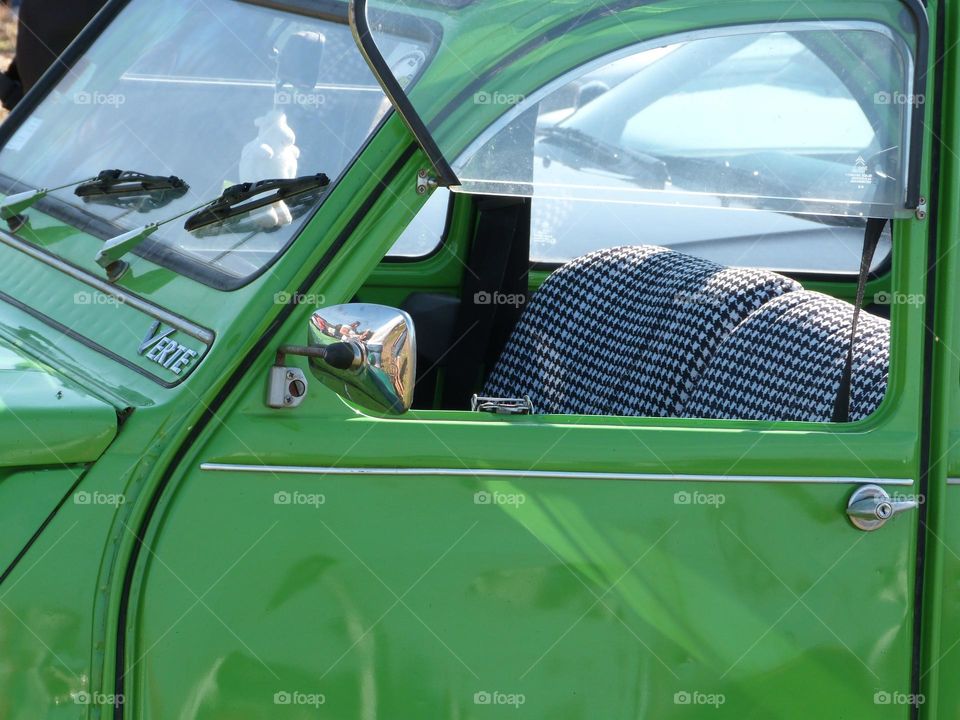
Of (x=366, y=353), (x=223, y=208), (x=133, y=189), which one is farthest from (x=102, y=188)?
(x=366, y=353)

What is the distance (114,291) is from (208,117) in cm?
41

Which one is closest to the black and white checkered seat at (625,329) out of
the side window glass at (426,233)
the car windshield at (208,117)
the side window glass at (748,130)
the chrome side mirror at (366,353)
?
the side window glass at (426,233)

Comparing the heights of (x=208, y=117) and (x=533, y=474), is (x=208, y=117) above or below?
above

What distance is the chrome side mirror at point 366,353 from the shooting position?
1.39 metres

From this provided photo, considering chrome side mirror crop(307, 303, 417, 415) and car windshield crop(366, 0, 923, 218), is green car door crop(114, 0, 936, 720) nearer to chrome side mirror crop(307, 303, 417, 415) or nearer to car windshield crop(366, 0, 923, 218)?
car windshield crop(366, 0, 923, 218)

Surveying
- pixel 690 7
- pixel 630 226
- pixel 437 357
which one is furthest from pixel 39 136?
pixel 630 226

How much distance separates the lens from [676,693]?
158cm

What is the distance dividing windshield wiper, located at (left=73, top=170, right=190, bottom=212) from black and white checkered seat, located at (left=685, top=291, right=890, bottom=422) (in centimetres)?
114

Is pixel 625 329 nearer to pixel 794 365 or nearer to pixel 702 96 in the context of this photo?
pixel 794 365

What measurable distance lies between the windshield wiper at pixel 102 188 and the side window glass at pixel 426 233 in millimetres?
1096

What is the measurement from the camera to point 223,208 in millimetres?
1729

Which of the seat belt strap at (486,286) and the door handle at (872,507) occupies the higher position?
the seat belt strap at (486,286)

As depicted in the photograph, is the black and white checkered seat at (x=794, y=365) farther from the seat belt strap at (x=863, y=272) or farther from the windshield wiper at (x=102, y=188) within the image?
the windshield wiper at (x=102, y=188)

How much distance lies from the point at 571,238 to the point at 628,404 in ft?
2.85
